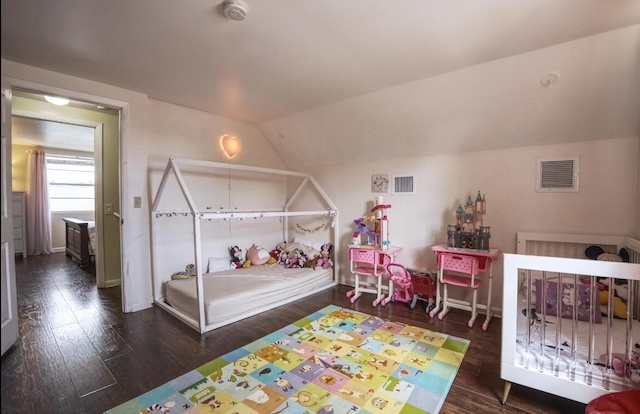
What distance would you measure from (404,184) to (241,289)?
2.19 meters

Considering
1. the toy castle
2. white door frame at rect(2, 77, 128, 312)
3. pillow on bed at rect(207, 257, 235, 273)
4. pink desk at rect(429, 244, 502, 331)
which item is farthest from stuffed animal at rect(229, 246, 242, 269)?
the toy castle

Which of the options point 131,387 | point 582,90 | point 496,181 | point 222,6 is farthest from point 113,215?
point 582,90

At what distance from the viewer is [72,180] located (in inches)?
151

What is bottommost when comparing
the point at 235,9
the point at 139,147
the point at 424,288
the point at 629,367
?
the point at 424,288

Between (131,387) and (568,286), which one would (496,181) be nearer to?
(568,286)

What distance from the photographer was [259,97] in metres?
3.05

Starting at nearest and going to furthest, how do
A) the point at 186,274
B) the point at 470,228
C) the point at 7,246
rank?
the point at 7,246 < the point at 470,228 < the point at 186,274

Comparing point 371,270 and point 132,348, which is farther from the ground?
point 371,270

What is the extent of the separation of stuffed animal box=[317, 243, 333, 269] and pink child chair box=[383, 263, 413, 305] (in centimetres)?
95

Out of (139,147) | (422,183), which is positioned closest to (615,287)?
(422,183)

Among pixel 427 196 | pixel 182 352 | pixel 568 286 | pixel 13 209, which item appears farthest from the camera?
pixel 427 196

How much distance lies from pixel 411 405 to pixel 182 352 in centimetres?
165

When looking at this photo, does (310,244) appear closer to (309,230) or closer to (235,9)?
(309,230)

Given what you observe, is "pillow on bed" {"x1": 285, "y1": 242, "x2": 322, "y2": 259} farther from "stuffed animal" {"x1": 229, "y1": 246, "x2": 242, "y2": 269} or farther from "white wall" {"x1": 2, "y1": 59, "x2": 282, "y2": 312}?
"white wall" {"x1": 2, "y1": 59, "x2": 282, "y2": 312}
